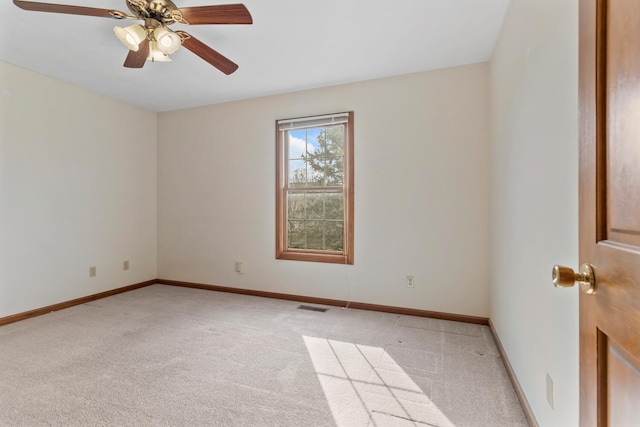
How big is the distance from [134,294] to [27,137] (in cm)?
211

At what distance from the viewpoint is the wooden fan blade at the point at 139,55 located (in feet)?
6.93

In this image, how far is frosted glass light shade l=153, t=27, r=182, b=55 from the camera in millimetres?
1905

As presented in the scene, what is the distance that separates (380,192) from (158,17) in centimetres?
240

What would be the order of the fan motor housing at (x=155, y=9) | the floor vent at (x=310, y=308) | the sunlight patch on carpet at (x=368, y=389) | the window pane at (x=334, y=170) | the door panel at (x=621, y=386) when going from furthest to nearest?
the window pane at (x=334, y=170) < the floor vent at (x=310, y=308) < the fan motor housing at (x=155, y=9) < the sunlight patch on carpet at (x=368, y=389) < the door panel at (x=621, y=386)

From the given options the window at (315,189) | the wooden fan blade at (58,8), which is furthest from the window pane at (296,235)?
the wooden fan blade at (58,8)

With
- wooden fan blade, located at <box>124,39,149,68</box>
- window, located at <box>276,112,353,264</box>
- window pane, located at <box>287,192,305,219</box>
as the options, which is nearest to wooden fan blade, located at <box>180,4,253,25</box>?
wooden fan blade, located at <box>124,39,149,68</box>

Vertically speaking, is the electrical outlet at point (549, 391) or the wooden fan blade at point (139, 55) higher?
the wooden fan blade at point (139, 55)

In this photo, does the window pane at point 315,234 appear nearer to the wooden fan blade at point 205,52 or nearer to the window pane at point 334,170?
the window pane at point 334,170

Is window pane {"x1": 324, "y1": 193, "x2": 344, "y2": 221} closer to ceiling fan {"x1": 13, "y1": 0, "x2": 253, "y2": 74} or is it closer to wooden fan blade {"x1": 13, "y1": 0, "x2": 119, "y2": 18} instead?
ceiling fan {"x1": 13, "y1": 0, "x2": 253, "y2": 74}

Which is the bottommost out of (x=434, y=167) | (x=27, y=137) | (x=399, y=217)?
(x=399, y=217)

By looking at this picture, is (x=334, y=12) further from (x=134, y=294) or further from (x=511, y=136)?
(x=134, y=294)

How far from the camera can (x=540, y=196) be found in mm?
1481

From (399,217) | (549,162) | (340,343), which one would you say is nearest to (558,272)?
(549,162)

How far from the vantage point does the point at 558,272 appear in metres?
0.73
